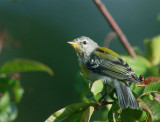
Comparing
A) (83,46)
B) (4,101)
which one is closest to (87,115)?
(4,101)

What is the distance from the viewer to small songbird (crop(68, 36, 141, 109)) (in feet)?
9.44

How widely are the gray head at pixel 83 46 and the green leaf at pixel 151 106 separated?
1638mm

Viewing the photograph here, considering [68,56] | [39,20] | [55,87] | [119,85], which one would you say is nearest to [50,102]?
[55,87]

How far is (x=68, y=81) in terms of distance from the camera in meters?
9.48

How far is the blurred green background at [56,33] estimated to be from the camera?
9.09 metres

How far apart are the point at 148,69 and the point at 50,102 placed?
19.8 ft

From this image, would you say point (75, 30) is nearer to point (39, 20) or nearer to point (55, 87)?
point (39, 20)

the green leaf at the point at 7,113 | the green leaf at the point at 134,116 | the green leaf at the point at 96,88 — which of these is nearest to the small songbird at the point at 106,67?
the green leaf at the point at 134,116

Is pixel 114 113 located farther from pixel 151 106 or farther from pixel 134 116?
pixel 151 106

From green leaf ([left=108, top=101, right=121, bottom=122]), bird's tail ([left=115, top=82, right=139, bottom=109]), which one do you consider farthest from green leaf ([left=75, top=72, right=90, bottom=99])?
green leaf ([left=108, top=101, right=121, bottom=122])

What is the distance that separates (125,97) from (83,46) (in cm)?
163

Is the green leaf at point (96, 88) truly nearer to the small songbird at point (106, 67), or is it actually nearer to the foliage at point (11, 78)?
the small songbird at point (106, 67)

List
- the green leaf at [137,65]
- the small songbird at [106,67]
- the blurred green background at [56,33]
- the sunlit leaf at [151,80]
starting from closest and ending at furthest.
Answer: the sunlit leaf at [151,80], the small songbird at [106,67], the green leaf at [137,65], the blurred green background at [56,33]

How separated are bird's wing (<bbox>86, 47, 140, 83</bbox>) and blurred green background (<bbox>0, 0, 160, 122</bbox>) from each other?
14.8 ft
